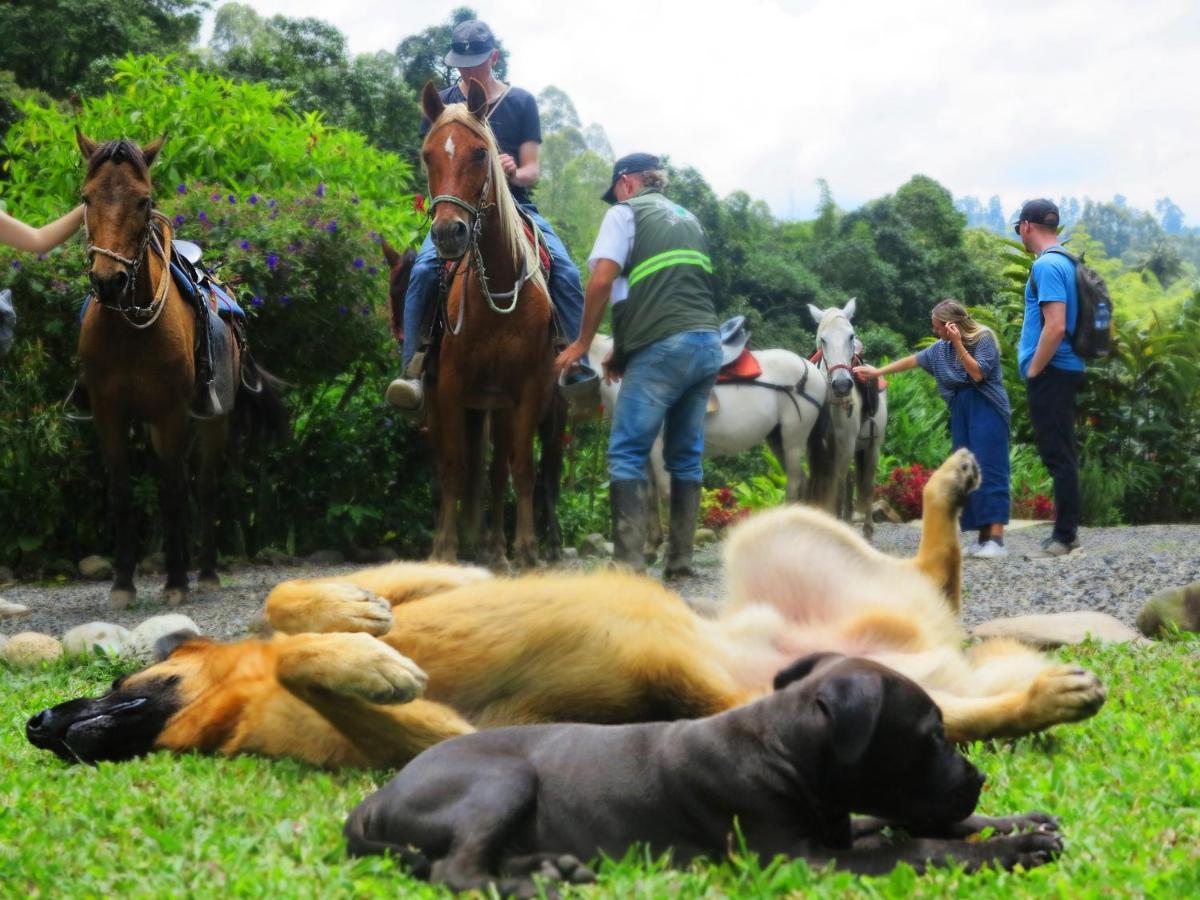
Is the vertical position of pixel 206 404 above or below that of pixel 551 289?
below

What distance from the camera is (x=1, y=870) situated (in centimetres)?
268

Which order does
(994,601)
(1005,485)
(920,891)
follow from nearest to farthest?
(920,891) → (994,601) → (1005,485)

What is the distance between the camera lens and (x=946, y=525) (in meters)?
4.32

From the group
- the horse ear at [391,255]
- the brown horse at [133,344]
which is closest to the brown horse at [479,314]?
the brown horse at [133,344]

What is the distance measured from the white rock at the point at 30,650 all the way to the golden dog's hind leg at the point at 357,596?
3.04m

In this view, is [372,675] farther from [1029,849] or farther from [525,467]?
[525,467]

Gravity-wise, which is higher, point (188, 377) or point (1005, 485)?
point (188, 377)

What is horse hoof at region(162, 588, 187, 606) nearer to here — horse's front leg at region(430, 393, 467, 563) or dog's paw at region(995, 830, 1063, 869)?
horse's front leg at region(430, 393, 467, 563)

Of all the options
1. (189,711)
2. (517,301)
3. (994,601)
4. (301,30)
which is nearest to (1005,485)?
(994,601)

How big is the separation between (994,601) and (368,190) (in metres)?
9.38

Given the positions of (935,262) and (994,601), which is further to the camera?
Result: (935,262)

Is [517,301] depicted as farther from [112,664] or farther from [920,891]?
[920,891]

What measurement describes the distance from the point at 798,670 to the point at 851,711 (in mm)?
333

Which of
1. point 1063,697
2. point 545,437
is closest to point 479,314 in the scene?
point 545,437
